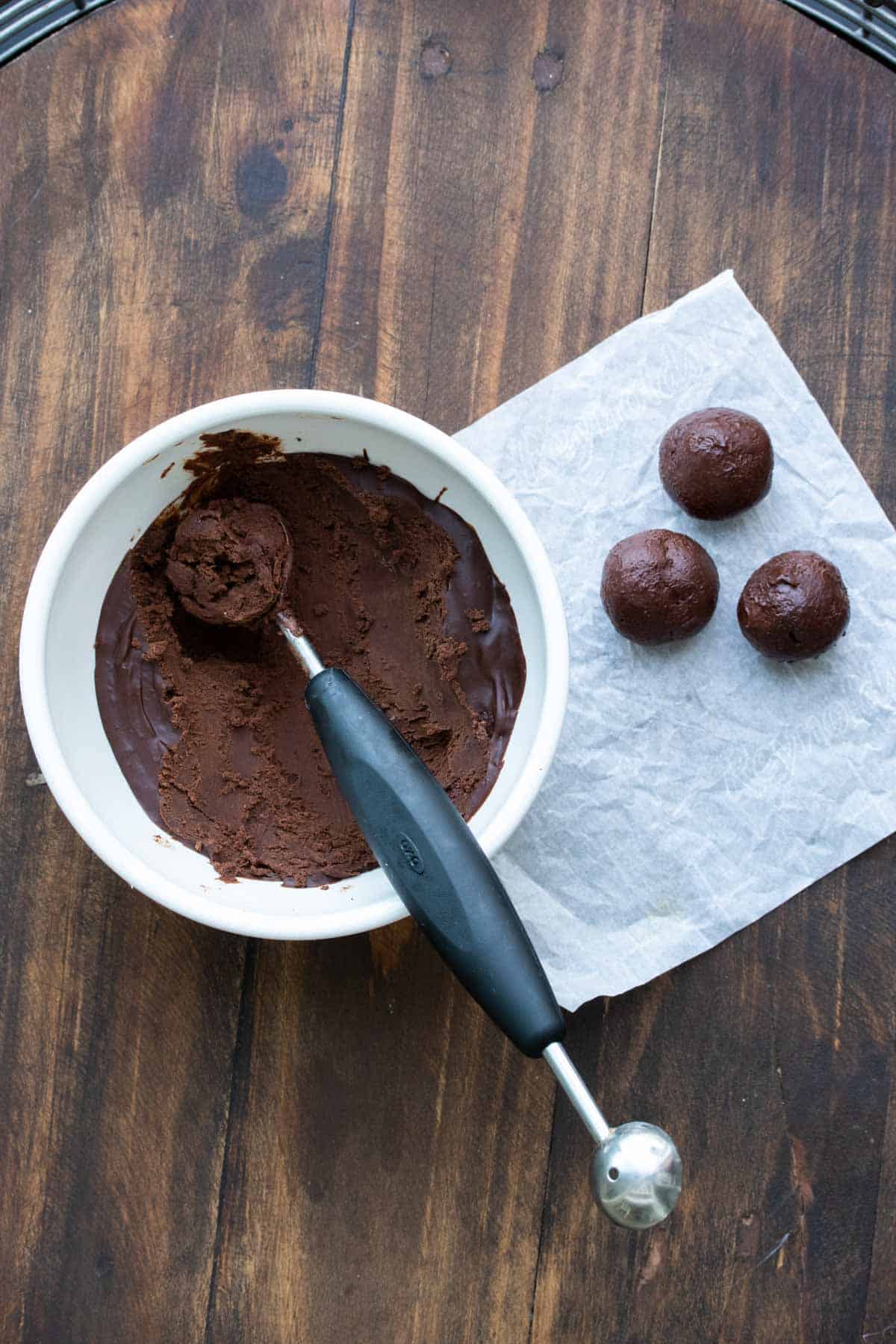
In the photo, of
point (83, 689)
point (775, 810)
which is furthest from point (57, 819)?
point (775, 810)

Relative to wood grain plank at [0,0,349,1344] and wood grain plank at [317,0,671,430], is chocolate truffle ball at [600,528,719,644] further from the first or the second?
wood grain plank at [0,0,349,1344]

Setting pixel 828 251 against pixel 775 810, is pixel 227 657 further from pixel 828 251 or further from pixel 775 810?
A: pixel 828 251

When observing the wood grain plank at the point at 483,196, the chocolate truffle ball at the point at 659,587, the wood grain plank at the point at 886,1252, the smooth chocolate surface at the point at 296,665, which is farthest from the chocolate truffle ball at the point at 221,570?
the wood grain plank at the point at 886,1252

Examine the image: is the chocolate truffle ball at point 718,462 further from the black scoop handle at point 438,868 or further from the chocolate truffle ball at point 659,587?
the black scoop handle at point 438,868

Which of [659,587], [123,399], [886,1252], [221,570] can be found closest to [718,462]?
[659,587]

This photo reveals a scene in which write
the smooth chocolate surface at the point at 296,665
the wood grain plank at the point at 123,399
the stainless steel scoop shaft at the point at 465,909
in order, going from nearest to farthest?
1. the stainless steel scoop shaft at the point at 465,909
2. the smooth chocolate surface at the point at 296,665
3. the wood grain plank at the point at 123,399
